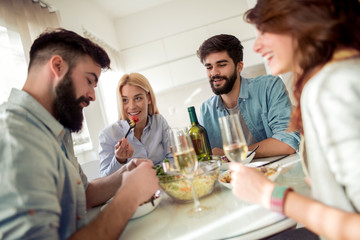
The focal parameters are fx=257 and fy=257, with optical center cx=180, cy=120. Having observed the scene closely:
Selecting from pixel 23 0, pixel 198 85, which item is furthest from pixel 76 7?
pixel 198 85

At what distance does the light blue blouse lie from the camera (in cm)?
203

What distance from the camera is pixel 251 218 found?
0.71 m

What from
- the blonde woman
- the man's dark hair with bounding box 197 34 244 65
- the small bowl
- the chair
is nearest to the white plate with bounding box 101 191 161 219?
the small bowl

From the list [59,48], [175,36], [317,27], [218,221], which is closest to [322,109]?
[317,27]

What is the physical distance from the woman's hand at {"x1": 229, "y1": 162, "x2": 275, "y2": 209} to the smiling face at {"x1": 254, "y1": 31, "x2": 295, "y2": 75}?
1.16ft

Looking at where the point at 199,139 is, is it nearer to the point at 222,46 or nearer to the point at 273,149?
the point at 273,149

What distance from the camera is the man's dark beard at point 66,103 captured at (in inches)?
40.4

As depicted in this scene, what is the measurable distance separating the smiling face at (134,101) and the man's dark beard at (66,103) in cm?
110

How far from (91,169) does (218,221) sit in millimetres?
1609

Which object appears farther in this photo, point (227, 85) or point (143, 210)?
point (227, 85)

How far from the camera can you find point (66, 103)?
1.04 metres

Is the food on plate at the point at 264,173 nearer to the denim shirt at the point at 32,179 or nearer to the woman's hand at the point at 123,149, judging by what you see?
the denim shirt at the point at 32,179

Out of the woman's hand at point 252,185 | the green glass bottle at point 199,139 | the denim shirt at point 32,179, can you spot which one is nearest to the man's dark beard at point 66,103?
the denim shirt at point 32,179

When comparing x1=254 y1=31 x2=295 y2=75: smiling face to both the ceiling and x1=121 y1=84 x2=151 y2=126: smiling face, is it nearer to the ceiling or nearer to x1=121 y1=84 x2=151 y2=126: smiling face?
Result: x1=121 y1=84 x2=151 y2=126: smiling face
